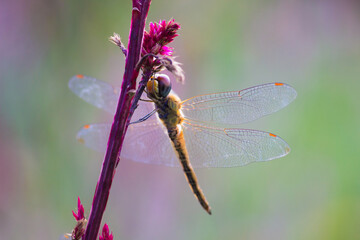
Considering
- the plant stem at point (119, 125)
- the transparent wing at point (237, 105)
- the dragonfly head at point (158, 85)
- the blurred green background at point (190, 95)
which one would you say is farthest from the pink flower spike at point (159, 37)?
the blurred green background at point (190, 95)

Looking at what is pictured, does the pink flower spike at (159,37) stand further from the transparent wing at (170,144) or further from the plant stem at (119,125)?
the transparent wing at (170,144)

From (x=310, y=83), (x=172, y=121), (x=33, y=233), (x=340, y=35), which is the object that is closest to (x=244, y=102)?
(x=172, y=121)

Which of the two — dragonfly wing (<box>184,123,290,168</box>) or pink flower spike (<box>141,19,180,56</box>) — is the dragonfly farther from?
pink flower spike (<box>141,19,180,56</box>)

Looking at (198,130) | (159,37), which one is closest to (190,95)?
(198,130)

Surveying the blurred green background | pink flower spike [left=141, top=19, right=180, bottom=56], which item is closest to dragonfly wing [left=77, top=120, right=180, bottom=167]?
pink flower spike [left=141, top=19, right=180, bottom=56]

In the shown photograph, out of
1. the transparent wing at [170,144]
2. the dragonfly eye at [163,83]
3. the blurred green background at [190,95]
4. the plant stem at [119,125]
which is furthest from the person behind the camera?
the blurred green background at [190,95]

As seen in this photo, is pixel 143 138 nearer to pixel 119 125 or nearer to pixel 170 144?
pixel 170 144
